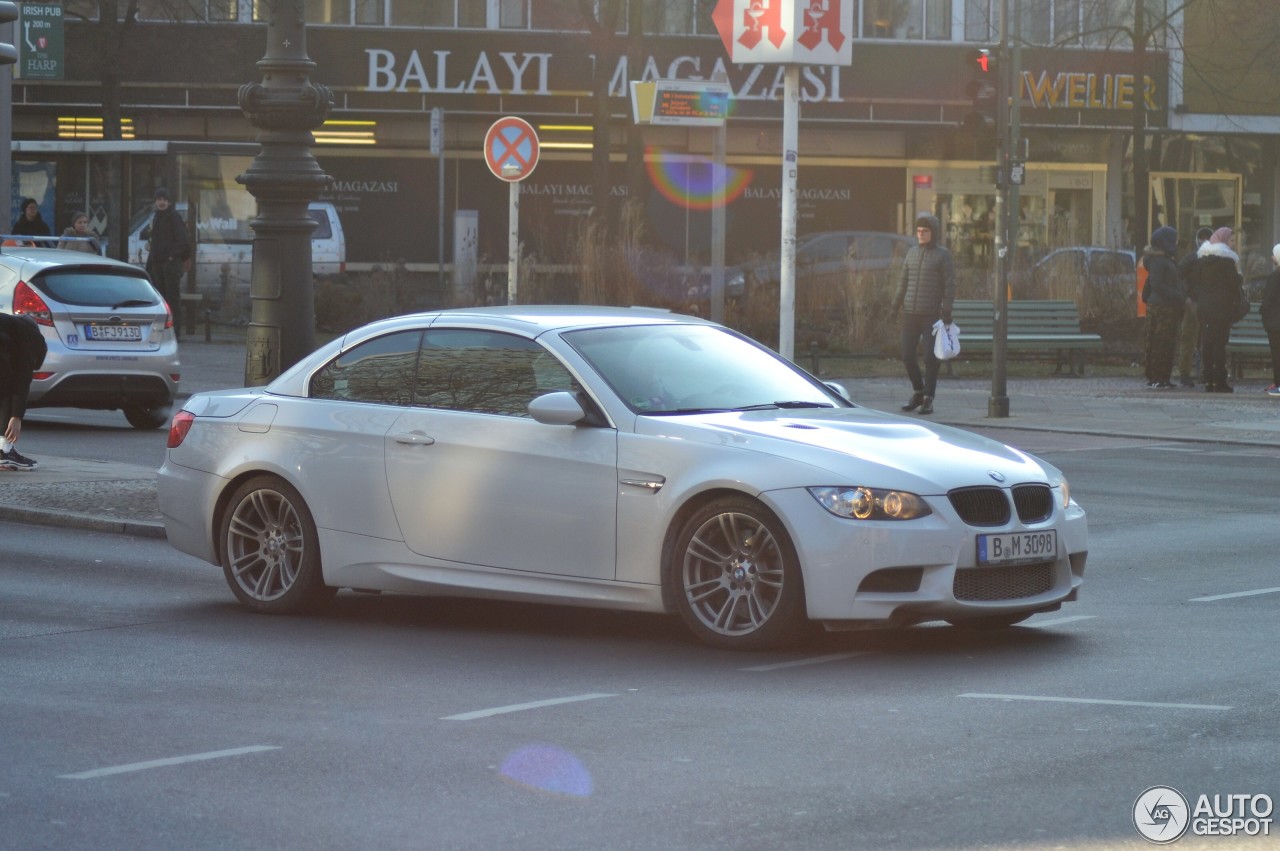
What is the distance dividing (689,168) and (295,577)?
4075 centimetres

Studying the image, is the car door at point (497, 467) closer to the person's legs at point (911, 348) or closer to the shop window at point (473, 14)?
the person's legs at point (911, 348)

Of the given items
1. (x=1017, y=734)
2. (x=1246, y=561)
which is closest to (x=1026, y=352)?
(x=1246, y=561)

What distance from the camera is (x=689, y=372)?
9469mm

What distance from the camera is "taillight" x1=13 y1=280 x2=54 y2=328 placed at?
19.1 meters

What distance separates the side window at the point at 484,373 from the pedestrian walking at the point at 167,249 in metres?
21.0

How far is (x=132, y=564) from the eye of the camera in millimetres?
11859

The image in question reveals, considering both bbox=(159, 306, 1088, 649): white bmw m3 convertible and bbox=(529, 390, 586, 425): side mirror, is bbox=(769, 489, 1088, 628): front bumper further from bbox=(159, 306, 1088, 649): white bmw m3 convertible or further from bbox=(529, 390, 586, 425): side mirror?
bbox=(529, 390, 586, 425): side mirror

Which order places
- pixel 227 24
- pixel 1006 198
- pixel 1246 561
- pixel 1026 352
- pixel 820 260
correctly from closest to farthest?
pixel 1246 561, pixel 1006 198, pixel 1026 352, pixel 820 260, pixel 227 24

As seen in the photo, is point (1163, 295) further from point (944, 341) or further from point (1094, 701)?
point (1094, 701)

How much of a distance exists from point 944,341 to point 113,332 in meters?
8.05

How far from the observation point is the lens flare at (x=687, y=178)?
163 ft

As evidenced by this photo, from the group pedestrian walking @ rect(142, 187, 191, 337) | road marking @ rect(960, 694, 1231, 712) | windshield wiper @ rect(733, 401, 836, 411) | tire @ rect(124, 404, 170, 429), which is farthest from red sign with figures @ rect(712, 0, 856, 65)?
pedestrian walking @ rect(142, 187, 191, 337)

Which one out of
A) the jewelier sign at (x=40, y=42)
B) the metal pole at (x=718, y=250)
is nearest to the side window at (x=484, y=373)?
the metal pole at (x=718, y=250)

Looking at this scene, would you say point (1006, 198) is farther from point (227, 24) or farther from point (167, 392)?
point (227, 24)
